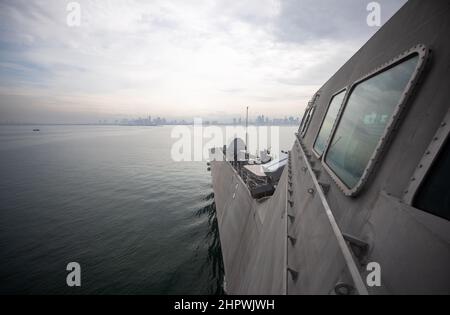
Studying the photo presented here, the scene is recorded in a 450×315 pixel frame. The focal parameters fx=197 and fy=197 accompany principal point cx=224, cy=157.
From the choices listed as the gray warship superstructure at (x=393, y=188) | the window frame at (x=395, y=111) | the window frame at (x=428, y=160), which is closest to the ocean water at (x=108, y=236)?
the gray warship superstructure at (x=393, y=188)

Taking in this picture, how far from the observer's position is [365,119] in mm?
3309

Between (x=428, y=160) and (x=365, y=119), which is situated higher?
(x=365, y=119)

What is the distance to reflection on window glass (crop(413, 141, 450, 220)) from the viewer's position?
1.69m

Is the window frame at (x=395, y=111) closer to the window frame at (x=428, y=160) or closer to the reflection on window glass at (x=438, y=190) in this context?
the window frame at (x=428, y=160)

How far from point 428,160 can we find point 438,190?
0.28 m

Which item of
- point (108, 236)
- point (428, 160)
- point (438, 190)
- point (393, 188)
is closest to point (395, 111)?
point (428, 160)

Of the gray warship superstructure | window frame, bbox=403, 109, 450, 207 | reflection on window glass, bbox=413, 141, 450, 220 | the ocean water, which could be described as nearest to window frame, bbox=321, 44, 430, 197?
the gray warship superstructure

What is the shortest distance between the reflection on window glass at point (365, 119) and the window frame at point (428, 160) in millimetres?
887

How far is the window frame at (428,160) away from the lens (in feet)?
5.73

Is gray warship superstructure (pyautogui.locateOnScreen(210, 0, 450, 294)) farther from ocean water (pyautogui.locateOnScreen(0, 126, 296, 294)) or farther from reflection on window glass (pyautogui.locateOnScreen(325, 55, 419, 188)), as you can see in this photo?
ocean water (pyautogui.locateOnScreen(0, 126, 296, 294))

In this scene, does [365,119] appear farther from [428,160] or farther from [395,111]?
[428,160]

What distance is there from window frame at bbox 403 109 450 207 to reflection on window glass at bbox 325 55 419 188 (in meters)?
0.89
